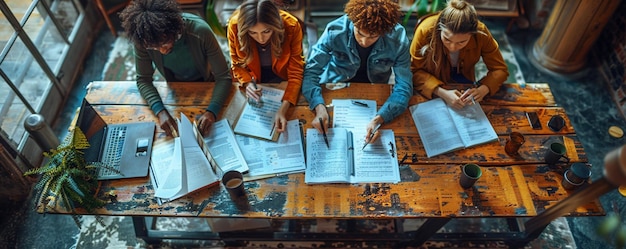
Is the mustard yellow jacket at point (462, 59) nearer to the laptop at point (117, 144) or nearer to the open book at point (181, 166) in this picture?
the open book at point (181, 166)

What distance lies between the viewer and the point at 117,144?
1.90 meters

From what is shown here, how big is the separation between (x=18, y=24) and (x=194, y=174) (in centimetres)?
151

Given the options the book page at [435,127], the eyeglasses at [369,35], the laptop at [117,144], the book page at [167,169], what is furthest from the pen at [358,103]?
the laptop at [117,144]

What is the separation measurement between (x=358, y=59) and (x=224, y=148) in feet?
2.61

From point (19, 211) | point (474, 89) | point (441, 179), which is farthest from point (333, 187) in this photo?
point (19, 211)

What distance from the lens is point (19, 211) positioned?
238cm

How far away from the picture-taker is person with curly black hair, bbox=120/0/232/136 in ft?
5.80

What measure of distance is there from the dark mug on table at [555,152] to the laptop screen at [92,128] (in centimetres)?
191

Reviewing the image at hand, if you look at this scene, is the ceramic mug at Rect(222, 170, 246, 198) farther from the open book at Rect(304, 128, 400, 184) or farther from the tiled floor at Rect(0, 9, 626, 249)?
the tiled floor at Rect(0, 9, 626, 249)

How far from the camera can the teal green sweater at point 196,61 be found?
6.59ft

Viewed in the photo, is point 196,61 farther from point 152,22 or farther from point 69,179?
point 69,179

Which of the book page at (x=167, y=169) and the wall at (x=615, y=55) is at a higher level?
the book page at (x=167, y=169)

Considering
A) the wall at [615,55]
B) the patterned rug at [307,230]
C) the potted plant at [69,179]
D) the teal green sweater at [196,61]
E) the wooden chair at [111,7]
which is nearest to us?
the potted plant at [69,179]

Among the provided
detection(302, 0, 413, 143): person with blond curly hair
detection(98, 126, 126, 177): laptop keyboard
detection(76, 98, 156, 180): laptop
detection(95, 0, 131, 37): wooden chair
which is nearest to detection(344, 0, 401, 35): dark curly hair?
detection(302, 0, 413, 143): person with blond curly hair
